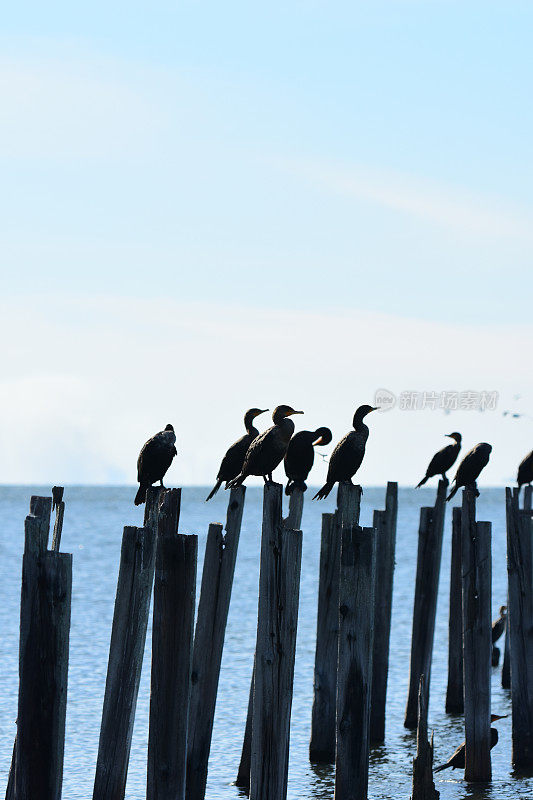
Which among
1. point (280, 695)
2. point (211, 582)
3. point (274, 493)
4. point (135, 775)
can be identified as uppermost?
point (274, 493)

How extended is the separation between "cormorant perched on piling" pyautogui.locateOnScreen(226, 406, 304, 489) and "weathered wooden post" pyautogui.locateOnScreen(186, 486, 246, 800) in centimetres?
71

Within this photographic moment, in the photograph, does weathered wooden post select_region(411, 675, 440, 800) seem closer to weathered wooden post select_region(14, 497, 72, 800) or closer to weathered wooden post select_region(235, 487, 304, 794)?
weathered wooden post select_region(235, 487, 304, 794)

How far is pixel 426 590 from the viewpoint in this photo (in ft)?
48.2

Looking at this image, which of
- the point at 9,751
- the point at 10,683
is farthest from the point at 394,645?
the point at 9,751

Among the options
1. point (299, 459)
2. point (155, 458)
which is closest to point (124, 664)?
point (155, 458)

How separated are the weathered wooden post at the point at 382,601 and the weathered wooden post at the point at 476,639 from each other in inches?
84.5

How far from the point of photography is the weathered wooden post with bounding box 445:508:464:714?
15094mm

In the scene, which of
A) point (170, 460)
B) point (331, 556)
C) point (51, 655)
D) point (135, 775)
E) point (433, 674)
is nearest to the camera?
point (51, 655)

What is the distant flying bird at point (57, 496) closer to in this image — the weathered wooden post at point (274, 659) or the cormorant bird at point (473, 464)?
the weathered wooden post at point (274, 659)

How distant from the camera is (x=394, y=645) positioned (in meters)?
24.4

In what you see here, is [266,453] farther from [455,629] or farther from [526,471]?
[526,471]

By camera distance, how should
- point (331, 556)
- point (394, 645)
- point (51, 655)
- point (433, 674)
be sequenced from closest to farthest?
point (51, 655) → point (331, 556) → point (433, 674) → point (394, 645)

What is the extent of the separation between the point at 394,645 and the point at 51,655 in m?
18.3

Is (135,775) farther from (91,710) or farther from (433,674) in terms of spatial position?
(433,674)
